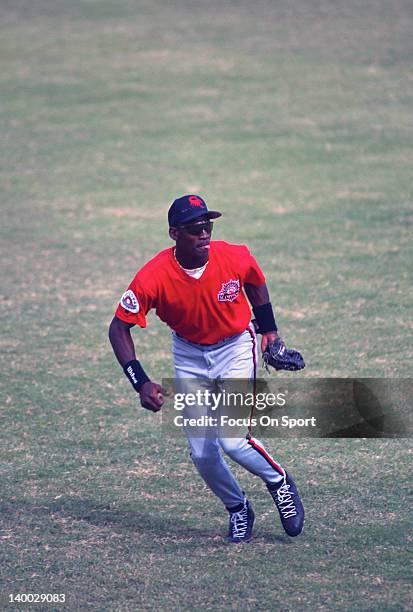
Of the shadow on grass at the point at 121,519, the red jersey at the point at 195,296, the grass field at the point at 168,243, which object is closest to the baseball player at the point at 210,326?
the red jersey at the point at 195,296

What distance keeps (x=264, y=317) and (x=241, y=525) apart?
1.41 metres

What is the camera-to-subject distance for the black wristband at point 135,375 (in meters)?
6.39

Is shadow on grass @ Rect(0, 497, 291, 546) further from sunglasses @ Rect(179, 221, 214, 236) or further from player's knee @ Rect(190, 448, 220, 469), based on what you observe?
sunglasses @ Rect(179, 221, 214, 236)

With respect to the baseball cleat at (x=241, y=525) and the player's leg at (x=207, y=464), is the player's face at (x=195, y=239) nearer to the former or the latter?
the player's leg at (x=207, y=464)

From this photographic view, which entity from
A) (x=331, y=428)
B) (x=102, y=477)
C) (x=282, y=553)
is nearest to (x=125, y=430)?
(x=102, y=477)

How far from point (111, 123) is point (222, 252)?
14508mm

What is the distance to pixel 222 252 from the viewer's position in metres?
6.73

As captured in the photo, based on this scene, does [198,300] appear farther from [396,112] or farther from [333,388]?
[396,112]

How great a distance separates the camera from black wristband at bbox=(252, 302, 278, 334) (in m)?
6.89

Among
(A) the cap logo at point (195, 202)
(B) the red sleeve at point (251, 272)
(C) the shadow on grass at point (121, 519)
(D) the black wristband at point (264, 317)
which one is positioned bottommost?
(C) the shadow on grass at point (121, 519)

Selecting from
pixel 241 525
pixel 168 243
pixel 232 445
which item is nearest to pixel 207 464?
pixel 232 445

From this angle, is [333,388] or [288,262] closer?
[333,388]

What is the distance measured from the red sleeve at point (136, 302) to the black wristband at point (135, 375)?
0.26 metres

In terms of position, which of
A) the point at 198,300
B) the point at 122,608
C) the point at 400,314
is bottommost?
the point at 122,608
